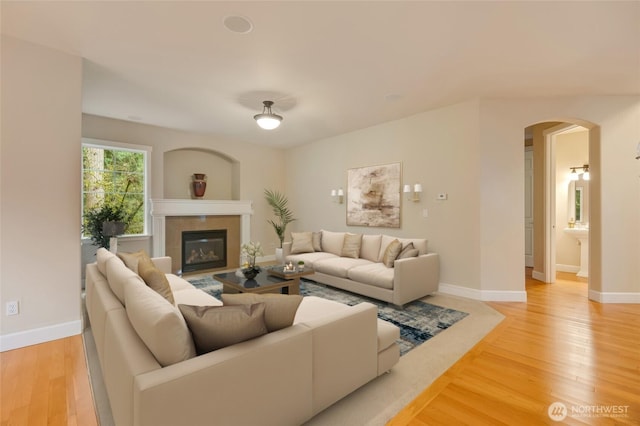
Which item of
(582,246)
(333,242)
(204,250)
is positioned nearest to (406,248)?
(333,242)

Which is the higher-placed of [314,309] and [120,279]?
[120,279]

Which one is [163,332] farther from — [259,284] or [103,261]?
[259,284]

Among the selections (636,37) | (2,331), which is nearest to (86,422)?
(2,331)

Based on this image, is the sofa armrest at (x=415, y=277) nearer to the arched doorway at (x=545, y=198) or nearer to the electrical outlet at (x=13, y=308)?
the arched doorway at (x=545, y=198)

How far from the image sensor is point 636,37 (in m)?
Result: 2.72

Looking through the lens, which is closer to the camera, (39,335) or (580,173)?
(39,335)

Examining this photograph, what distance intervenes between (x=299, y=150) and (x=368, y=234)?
295 centimetres

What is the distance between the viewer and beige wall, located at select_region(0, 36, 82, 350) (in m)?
2.78

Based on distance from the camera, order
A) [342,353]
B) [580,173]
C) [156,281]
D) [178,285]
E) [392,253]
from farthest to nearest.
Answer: [580,173] < [392,253] < [178,285] < [156,281] < [342,353]

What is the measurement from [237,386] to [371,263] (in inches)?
142

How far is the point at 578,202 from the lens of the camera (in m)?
5.88

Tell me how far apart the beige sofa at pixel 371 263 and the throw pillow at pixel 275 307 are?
234 cm

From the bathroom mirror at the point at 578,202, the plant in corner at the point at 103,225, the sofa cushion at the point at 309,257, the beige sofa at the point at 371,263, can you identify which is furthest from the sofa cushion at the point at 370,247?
the bathroom mirror at the point at 578,202

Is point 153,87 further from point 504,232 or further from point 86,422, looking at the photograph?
point 504,232
